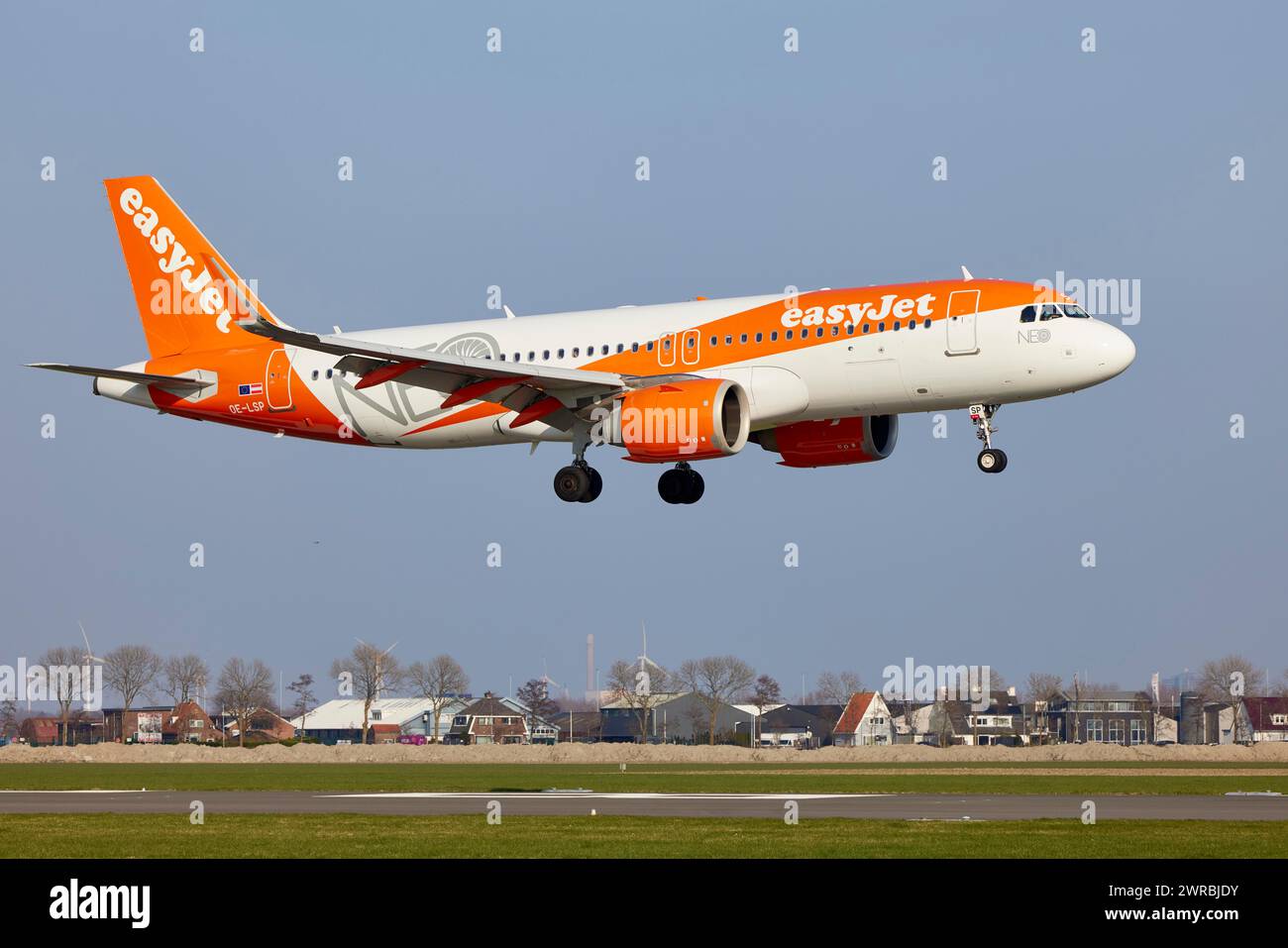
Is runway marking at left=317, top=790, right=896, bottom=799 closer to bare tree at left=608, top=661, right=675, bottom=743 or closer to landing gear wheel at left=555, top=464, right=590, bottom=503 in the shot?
landing gear wheel at left=555, top=464, right=590, bottom=503

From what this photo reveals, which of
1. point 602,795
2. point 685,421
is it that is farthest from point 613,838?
point 602,795

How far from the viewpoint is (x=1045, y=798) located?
46.7 m

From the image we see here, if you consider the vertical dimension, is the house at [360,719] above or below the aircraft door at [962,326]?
below

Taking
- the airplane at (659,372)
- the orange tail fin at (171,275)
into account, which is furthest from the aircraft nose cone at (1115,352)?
the orange tail fin at (171,275)

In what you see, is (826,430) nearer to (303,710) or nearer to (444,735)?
(444,735)

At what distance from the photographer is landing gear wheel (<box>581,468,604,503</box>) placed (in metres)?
51.5

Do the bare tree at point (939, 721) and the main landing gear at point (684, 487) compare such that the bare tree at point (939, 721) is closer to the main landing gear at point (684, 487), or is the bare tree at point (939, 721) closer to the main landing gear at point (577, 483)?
the main landing gear at point (684, 487)

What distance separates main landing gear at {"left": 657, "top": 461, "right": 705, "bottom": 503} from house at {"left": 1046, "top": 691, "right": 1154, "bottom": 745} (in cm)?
11821

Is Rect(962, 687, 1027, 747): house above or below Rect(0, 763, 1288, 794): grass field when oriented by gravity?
below

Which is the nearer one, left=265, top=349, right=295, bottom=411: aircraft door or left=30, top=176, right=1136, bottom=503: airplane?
left=30, top=176, right=1136, bottom=503: airplane

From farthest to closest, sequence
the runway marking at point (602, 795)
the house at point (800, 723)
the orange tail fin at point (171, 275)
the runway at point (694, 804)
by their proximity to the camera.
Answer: the house at point (800, 723)
the orange tail fin at point (171, 275)
the runway marking at point (602, 795)
the runway at point (694, 804)

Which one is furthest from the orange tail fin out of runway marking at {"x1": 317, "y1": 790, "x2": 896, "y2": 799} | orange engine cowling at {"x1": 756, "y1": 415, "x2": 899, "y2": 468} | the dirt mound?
the dirt mound

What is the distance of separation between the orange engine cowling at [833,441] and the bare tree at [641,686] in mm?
101966

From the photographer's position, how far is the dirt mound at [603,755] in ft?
332
